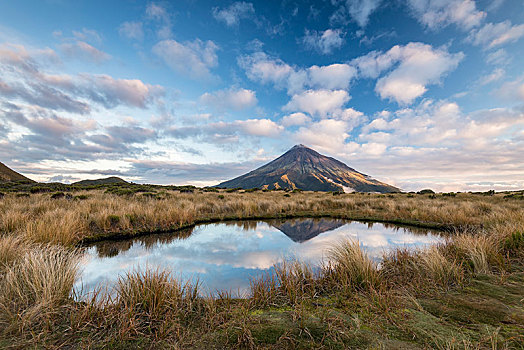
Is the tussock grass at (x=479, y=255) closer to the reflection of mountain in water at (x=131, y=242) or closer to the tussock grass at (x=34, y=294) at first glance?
the tussock grass at (x=34, y=294)

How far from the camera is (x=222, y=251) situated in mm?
7305

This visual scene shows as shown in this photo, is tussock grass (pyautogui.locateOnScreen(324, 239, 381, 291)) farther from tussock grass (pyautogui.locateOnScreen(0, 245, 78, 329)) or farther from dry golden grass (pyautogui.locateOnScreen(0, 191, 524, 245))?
dry golden grass (pyautogui.locateOnScreen(0, 191, 524, 245))

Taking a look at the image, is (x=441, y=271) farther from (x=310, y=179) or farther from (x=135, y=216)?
(x=310, y=179)

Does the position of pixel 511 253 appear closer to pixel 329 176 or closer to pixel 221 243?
pixel 221 243

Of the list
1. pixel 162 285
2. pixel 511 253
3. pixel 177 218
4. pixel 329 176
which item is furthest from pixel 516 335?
pixel 329 176

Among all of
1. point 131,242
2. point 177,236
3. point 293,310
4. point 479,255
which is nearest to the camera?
point 293,310

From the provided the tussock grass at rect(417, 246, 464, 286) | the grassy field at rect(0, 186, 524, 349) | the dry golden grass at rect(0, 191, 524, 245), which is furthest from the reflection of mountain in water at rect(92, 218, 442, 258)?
the tussock grass at rect(417, 246, 464, 286)

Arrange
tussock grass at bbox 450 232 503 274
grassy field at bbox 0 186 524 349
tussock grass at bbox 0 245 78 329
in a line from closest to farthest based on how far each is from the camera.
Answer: grassy field at bbox 0 186 524 349 → tussock grass at bbox 0 245 78 329 → tussock grass at bbox 450 232 503 274

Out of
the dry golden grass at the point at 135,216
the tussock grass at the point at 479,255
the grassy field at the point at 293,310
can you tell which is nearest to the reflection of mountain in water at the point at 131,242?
the dry golden grass at the point at 135,216

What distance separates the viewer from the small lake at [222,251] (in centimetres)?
506

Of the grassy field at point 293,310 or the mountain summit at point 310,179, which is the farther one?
the mountain summit at point 310,179

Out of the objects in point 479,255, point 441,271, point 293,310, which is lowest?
point 293,310

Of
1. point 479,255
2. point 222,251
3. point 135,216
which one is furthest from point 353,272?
point 135,216

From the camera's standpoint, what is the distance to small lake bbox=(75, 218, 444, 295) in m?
5.06
